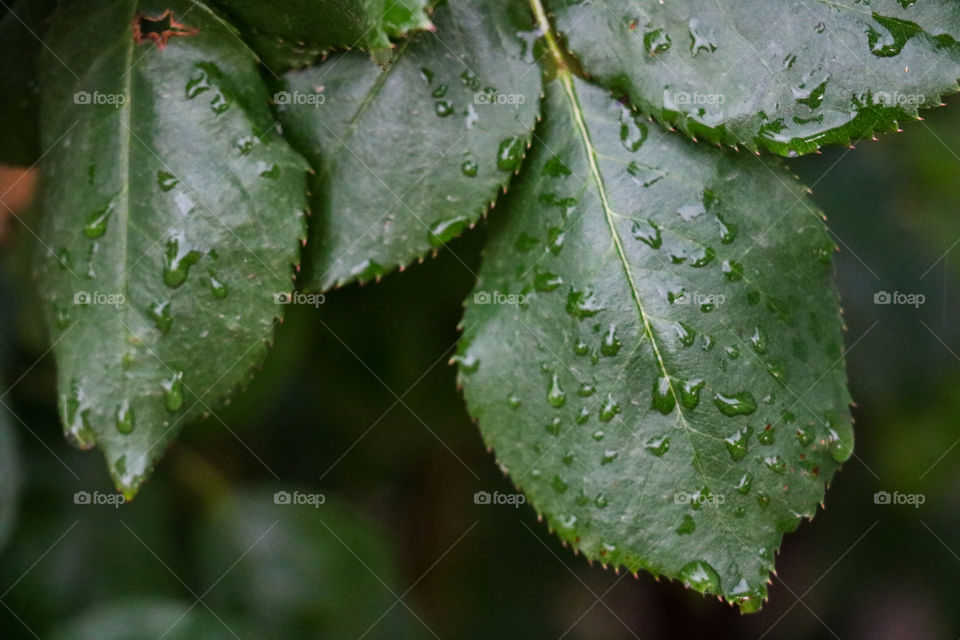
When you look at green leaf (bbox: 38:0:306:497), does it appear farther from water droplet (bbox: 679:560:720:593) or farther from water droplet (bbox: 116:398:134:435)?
water droplet (bbox: 679:560:720:593)

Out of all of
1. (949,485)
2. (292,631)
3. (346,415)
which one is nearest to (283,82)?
(346,415)

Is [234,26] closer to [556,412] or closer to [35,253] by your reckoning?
[35,253]

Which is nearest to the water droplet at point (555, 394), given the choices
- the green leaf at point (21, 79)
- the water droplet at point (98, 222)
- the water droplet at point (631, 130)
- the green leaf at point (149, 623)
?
the water droplet at point (631, 130)

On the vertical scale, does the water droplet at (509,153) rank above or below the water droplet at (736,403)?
above

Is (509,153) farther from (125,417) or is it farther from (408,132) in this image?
(125,417)

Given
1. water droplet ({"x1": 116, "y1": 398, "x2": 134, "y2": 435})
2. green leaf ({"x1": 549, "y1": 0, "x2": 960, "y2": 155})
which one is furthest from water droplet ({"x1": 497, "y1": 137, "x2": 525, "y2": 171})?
water droplet ({"x1": 116, "y1": 398, "x2": 134, "y2": 435})

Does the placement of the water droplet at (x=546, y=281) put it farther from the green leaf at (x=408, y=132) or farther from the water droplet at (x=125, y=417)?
the water droplet at (x=125, y=417)
